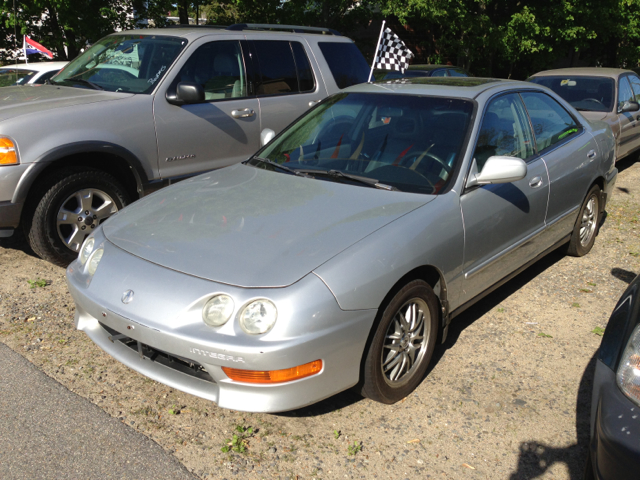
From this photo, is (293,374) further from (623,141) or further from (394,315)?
(623,141)

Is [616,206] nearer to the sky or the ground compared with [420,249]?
nearer to the ground

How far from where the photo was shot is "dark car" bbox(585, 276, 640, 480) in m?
2.04

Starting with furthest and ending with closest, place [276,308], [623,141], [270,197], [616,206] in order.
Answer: [623,141] → [616,206] → [270,197] → [276,308]

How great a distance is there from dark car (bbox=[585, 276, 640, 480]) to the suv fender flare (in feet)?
13.0

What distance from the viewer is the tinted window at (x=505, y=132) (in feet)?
12.7

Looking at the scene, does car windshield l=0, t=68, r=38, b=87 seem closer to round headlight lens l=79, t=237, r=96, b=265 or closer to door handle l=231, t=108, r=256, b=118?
door handle l=231, t=108, r=256, b=118

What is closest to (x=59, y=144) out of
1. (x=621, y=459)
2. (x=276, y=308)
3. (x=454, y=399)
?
(x=276, y=308)

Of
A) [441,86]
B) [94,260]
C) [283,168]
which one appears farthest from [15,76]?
[441,86]

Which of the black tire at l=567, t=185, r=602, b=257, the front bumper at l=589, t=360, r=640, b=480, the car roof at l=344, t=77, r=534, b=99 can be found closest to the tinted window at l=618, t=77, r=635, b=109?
the black tire at l=567, t=185, r=602, b=257

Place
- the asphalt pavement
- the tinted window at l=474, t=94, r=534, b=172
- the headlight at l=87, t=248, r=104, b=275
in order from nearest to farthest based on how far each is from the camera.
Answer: the asphalt pavement
the headlight at l=87, t=248, r=104, b=275
the tinted window at l=474, t=94, r=534, b=172

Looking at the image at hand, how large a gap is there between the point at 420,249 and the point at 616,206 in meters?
5.32

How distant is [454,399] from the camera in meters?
3.36

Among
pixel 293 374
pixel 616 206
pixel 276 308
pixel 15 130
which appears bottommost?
pixel 616 206

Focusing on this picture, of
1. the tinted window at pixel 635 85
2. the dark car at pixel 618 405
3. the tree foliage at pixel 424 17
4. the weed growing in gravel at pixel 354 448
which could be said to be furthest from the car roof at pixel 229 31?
the tree foliage at pixel 424 17
